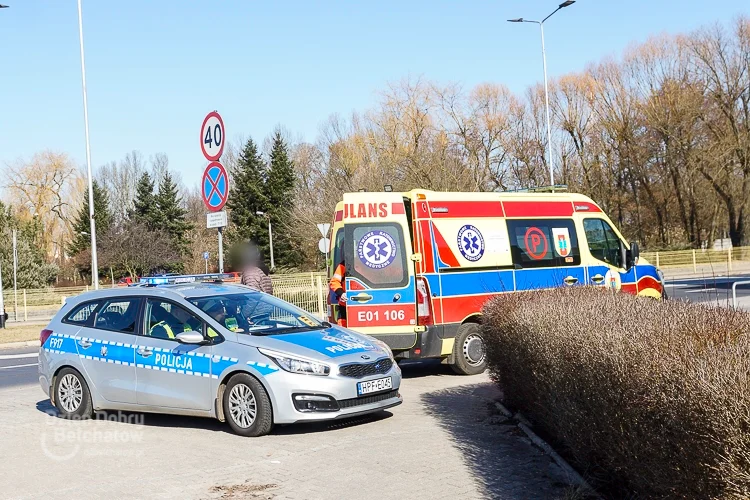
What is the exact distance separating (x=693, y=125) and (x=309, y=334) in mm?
46573

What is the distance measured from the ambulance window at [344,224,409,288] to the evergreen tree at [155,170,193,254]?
202 feet

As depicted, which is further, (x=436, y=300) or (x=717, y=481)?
(x=436, y=300)

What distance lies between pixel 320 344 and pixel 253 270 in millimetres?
5554

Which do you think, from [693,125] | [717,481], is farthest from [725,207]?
[717,481]

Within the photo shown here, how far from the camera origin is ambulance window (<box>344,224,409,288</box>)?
11.3m

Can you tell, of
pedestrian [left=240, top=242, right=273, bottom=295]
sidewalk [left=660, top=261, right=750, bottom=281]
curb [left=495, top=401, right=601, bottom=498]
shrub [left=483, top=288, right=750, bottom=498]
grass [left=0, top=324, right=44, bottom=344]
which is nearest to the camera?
shrub [left=483, top=288, right=750, bottom=498]

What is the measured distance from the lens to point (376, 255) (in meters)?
11.4

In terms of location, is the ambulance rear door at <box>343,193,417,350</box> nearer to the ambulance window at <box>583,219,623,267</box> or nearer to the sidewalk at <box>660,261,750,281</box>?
the ambulance window at <box>583,219,623,267</box>

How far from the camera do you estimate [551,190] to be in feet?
49.3

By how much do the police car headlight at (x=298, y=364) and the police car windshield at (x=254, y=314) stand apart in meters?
0.57

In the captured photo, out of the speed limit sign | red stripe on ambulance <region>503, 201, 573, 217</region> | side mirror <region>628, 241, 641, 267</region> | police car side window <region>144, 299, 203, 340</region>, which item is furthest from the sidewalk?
police car side window <region>144, 299, 203, 340</region>

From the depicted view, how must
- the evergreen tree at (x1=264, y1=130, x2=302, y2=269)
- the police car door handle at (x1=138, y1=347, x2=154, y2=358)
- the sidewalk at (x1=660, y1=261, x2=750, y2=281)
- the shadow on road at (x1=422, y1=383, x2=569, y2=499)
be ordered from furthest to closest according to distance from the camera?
1. the evergreen tree at (x1=264, y1=130, x2=302, y2=269)
2. the sidewalk at (x1=660, y1=261, x2=750, y2=281)
3. the police car door handle at (x1=138, y1=347, x2=154, y2=358)
4. the shadow on road at (x1=422, y1=383, x2=569, y2=499)

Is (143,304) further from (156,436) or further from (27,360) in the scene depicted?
(27,360)

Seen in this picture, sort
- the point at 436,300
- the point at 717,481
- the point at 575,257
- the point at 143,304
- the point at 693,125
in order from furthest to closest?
the point at 693,125, the point at 575,257, the point at 436,300, the point at 143,304, the point at 717,481
